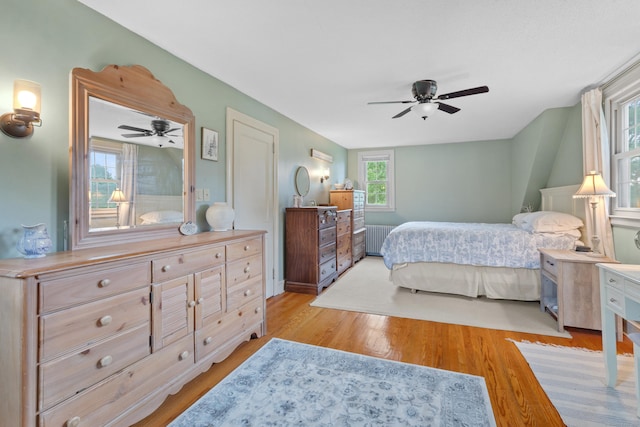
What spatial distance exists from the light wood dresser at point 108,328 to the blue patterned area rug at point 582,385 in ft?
7.45

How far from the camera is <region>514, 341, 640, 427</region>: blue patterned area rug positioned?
5.30 ft

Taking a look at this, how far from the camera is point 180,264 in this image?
1855mm

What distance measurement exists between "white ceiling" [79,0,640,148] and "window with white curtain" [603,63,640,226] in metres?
0.23

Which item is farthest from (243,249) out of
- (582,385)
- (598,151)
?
(598,151)

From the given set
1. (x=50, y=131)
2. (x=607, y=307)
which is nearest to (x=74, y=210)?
(x=50, y=131)

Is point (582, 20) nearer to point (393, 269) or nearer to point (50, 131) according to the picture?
point (393, 269)

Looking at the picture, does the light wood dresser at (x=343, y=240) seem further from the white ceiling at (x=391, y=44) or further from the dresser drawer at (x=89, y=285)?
the dresser drawer at (x=89, y=285)

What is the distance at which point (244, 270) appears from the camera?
8.07 ft

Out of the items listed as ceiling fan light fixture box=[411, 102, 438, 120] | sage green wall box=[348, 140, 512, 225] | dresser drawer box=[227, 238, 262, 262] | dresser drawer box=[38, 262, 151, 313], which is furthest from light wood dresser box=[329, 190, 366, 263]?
dresser drawer box=[38, 262, 151, 313]

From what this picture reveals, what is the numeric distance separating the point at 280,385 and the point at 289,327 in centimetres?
93

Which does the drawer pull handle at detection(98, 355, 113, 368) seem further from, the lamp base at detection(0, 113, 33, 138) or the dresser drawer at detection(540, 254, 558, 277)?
the dresser drawer at detection(540, 254, 558, 277)

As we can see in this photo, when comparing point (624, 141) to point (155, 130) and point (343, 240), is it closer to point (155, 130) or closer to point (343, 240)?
point (343, 240)

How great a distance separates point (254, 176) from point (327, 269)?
1746 mm

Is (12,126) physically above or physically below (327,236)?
above
